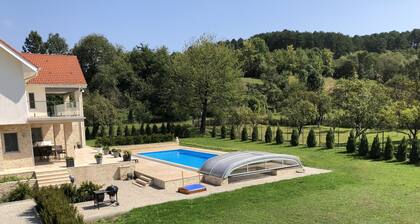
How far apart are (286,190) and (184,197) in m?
4.58

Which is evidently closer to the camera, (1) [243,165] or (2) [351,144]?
(1) [243,165]

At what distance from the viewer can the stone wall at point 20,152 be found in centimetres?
1850

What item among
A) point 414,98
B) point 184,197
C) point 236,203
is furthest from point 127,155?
point 414,98

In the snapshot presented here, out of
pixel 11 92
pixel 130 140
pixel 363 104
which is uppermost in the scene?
pixel 11 92

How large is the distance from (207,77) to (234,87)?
3431 mm

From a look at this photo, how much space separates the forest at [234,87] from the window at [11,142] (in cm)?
1966

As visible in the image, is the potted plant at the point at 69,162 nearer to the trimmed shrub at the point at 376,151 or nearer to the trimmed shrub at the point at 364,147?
the trimmed shrub at the point at 364,147

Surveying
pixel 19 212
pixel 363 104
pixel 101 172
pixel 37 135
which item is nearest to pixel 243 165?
pixel 101 172

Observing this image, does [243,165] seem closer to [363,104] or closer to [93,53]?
[363,104]

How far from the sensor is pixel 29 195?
1541 centimetres

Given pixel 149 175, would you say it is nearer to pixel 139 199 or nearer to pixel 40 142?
pixel 139 199

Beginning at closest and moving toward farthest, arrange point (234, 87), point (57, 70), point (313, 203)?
point (313, 203)
point (57, 70)
point (234, 87)

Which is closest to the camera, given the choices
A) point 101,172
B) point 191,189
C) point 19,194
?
point 19,194

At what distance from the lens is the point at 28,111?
64.8 feet
